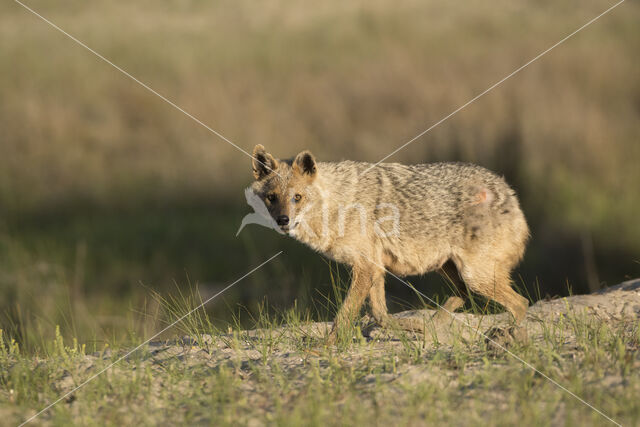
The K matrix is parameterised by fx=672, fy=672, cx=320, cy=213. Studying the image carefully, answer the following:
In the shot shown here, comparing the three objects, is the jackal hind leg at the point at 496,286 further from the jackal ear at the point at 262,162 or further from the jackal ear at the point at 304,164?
the jackal ear at the point at 262,162

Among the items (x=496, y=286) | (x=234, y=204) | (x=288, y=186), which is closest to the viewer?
(x=288, y=186)

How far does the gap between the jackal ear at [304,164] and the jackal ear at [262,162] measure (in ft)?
0.70

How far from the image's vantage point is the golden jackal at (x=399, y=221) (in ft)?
20.6

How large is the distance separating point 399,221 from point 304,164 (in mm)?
1054

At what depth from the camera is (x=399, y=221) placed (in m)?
6.40

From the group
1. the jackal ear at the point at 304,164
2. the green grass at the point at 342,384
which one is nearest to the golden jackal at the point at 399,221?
the jackal ear at the point at 304,164

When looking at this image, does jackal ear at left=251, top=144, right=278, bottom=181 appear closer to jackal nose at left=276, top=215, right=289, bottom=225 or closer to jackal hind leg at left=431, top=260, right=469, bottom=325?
jackal nose at left=276, top=215, right=289, bottom=225

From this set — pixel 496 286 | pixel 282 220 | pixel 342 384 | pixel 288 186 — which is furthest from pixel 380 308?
pixel 342 384

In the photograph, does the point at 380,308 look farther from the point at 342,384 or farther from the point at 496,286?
the point at 342,384

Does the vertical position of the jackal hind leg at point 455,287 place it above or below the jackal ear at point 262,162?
below

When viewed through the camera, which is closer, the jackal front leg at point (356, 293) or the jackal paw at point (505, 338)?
the jackal paw at point (505, 338)

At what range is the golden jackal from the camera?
6277 millimetres

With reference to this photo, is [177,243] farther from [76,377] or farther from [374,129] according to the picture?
[76,377]

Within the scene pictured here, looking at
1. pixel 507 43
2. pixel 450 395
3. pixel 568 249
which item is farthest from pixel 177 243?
pixel 450 395
